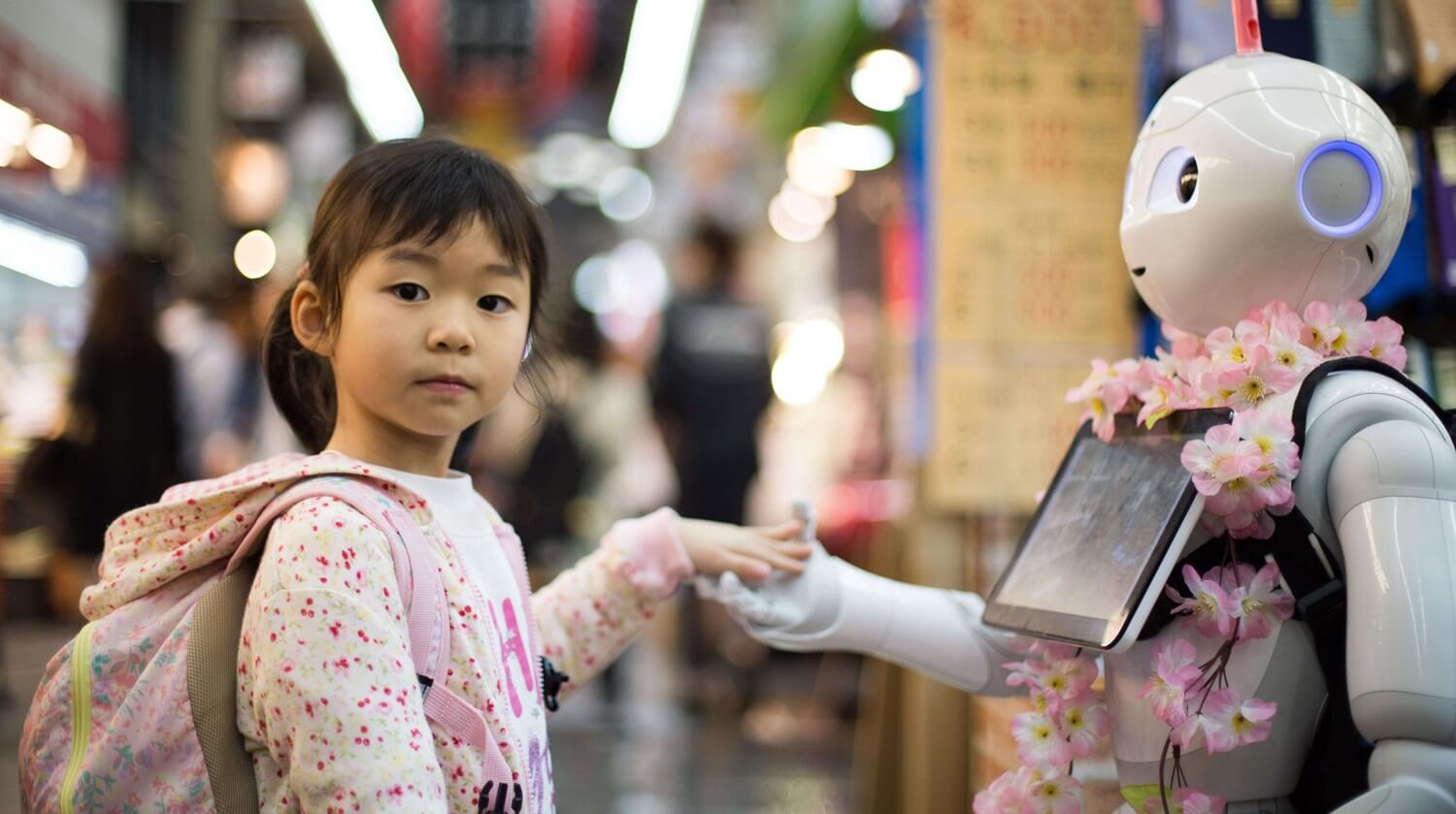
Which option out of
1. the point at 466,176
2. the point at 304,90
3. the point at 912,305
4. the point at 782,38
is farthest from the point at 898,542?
the point at 304,90

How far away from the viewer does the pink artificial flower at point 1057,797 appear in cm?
163

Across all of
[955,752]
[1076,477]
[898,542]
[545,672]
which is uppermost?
[1076,477]

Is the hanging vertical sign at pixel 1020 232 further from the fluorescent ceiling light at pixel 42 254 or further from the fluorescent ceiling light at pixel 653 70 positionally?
the fluorescent ceiling light at pixel 653 70

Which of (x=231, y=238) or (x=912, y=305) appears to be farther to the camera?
(x=231, y=238)

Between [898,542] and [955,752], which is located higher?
[898,542]

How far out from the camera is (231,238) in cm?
1046

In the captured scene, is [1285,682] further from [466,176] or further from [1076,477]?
[466,176]

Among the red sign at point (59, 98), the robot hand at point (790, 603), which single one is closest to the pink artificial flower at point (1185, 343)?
the robot hand at point (790, 603)

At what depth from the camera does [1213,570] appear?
1503 mm

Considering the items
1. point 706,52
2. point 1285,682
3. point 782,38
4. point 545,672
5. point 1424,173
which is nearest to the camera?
point 1285,682

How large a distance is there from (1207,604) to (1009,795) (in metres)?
0.39

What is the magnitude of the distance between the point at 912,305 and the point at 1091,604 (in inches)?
116

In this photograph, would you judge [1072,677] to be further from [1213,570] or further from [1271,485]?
[1271,485]

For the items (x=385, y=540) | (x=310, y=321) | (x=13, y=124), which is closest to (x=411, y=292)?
(x=310, y=321)
